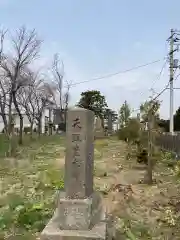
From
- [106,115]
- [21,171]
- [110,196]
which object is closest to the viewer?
[110,196]

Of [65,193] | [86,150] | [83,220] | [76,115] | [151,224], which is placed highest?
[76,115]

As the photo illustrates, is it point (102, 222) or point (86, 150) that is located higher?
point (86, 150)

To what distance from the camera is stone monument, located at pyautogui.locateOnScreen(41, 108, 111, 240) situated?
199 inches

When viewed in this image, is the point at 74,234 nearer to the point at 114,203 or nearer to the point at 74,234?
the point at 74,234

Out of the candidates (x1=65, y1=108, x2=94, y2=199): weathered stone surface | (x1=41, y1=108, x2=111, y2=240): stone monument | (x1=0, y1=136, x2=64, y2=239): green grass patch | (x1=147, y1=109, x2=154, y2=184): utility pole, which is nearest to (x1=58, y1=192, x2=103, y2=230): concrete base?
(x1=41, y1=108, x2=111, y2=240): stone monument

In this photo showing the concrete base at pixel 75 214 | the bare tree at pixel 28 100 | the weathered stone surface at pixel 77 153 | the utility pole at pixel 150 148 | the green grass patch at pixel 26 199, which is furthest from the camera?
the bare tree at pixel 28 100

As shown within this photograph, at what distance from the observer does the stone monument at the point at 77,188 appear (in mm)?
5043

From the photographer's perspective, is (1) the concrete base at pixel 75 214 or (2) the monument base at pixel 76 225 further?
(1) the concrete base at pixel 75 214

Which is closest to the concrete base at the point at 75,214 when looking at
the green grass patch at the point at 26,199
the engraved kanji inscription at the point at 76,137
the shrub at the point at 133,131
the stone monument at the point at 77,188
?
the stone monument at the point at 77,188

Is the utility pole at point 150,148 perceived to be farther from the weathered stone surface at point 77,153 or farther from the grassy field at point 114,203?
the weathered stone surface at point 77,153

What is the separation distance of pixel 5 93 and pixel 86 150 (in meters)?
28.8

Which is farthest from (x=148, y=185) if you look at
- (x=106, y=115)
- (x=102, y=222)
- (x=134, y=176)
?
(x=106, y=115)

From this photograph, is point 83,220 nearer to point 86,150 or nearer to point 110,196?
point 86,150

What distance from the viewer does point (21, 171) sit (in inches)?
538
